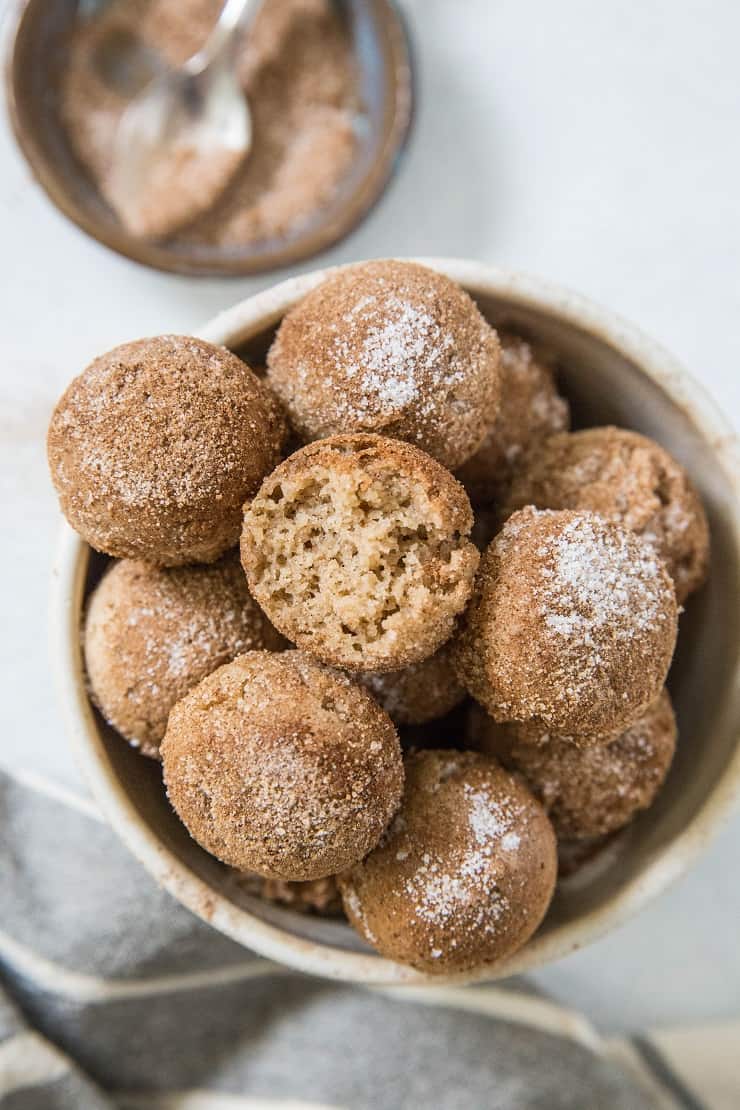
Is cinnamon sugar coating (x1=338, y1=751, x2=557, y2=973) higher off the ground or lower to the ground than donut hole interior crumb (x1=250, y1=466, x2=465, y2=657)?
lower

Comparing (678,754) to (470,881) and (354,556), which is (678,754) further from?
(354,556)

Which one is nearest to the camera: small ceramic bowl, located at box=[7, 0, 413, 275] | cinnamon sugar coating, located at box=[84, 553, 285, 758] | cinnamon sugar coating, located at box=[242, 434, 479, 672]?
cinnamon sugar coating, located at box=[242, 434, 479, 672]

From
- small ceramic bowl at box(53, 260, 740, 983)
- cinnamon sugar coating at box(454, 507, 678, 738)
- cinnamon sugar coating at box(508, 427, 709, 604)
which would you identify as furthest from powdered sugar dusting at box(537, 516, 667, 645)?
small ceramic bowl at box(53, 260, 740, 983)

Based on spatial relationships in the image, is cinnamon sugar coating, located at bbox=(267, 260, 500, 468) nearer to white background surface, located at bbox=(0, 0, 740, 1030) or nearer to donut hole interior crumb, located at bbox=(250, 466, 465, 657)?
donut hole interior crumb, located at bbox=(250, 466, 465, 657)

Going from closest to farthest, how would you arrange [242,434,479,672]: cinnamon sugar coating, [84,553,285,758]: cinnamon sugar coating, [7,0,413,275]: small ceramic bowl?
[242,434,479,672]: cinnamon sugar coating → [84,553,285,758]: cinnamon sugar coating → [7,0,413,275]: small ceramic bowl

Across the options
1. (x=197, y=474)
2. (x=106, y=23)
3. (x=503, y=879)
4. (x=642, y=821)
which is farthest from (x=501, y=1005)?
(x=106, y=23)

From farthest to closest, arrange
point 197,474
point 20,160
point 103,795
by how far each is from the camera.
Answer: point 20,160, point 103,795, point 197,474

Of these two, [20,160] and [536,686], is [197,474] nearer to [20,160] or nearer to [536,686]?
[536,686]
